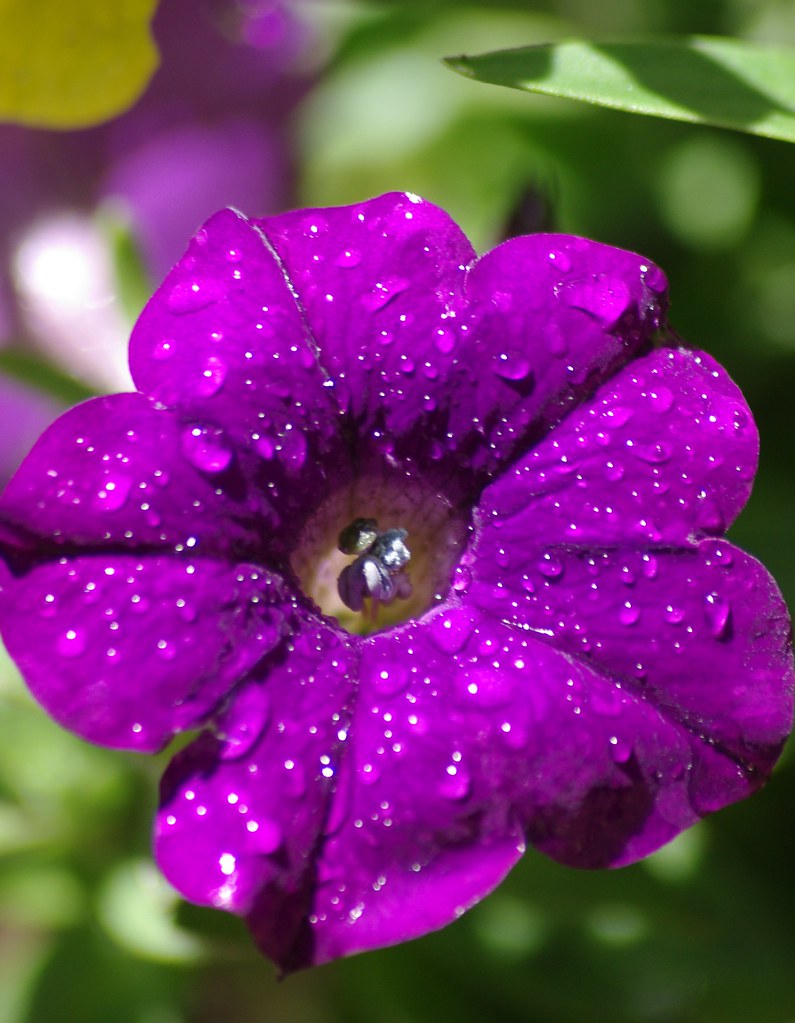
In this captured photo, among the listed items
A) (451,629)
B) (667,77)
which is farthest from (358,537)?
(667,77)

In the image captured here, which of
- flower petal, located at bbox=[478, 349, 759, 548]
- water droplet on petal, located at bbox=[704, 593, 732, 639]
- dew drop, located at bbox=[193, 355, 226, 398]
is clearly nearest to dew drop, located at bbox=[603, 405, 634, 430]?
flower petal, located at bbox=[478, 349, 759, 548]

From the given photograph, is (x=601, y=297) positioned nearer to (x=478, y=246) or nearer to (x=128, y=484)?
(x=128, y=484)

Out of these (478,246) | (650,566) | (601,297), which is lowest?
(478,246)

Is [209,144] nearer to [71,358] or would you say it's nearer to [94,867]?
[71,358]

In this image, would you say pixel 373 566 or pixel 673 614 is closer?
pixel 673 614

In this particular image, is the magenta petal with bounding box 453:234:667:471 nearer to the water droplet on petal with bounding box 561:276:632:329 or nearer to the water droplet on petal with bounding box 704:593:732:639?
the water droplet on petal with bounding box 561:276:632:329

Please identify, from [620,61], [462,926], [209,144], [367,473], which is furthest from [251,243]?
[209,144]

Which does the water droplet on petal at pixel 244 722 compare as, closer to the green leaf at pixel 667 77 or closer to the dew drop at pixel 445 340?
the dew drop at pixel 445 340

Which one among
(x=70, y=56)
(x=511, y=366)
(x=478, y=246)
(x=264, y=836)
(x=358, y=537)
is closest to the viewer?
(x=264, y=836)
